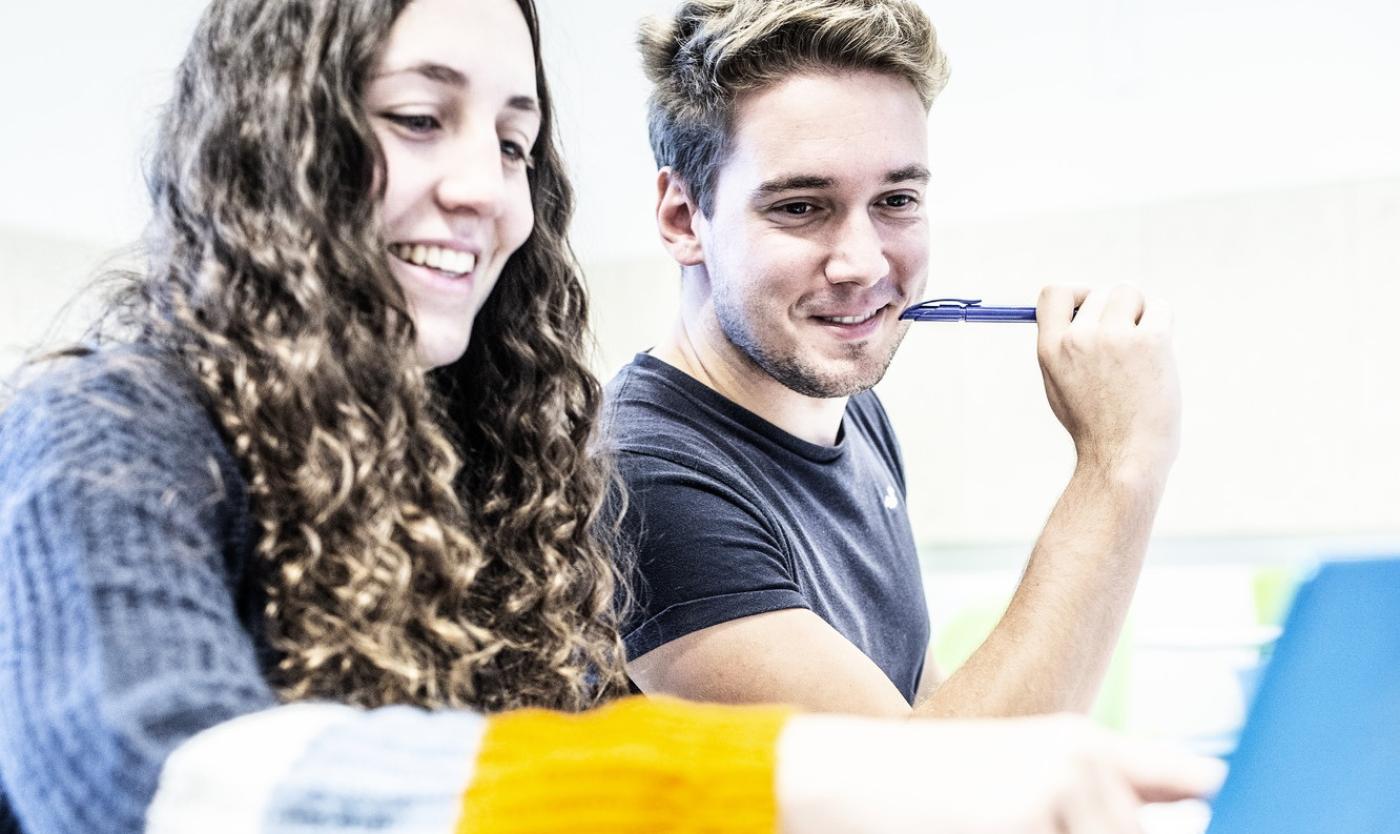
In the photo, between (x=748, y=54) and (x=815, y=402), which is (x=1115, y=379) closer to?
(x=815, y=402)

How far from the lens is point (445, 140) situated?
2.32 feet

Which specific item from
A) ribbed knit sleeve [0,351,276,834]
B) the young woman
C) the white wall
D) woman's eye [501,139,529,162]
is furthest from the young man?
the white wall

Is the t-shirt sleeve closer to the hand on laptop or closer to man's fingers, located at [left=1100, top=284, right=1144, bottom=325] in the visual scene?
man's fingers, located at [left=1100, top=284, right=1144, bottom=325]

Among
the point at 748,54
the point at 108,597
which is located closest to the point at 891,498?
the point at 748,54

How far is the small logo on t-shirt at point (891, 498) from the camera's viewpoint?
1.36 metres

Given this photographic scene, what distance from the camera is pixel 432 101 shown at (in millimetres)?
696

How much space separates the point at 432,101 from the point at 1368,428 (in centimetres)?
384

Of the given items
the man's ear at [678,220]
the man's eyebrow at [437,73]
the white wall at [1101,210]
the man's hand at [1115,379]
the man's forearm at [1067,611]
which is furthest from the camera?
the white wall at [1101,210]

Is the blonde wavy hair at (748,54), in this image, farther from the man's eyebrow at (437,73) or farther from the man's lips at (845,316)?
the man's eyebrow at (437,73)

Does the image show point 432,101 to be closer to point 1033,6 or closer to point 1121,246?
point 1033,6

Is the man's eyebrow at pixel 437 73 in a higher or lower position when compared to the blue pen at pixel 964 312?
lower

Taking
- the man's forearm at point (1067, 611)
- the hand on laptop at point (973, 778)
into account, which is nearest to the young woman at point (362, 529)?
the hand on laptop at point (973, 778)

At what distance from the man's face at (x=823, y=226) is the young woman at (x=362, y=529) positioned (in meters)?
0.30

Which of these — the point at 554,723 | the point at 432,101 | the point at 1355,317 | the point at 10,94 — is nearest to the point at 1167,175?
the point at 1355,317
